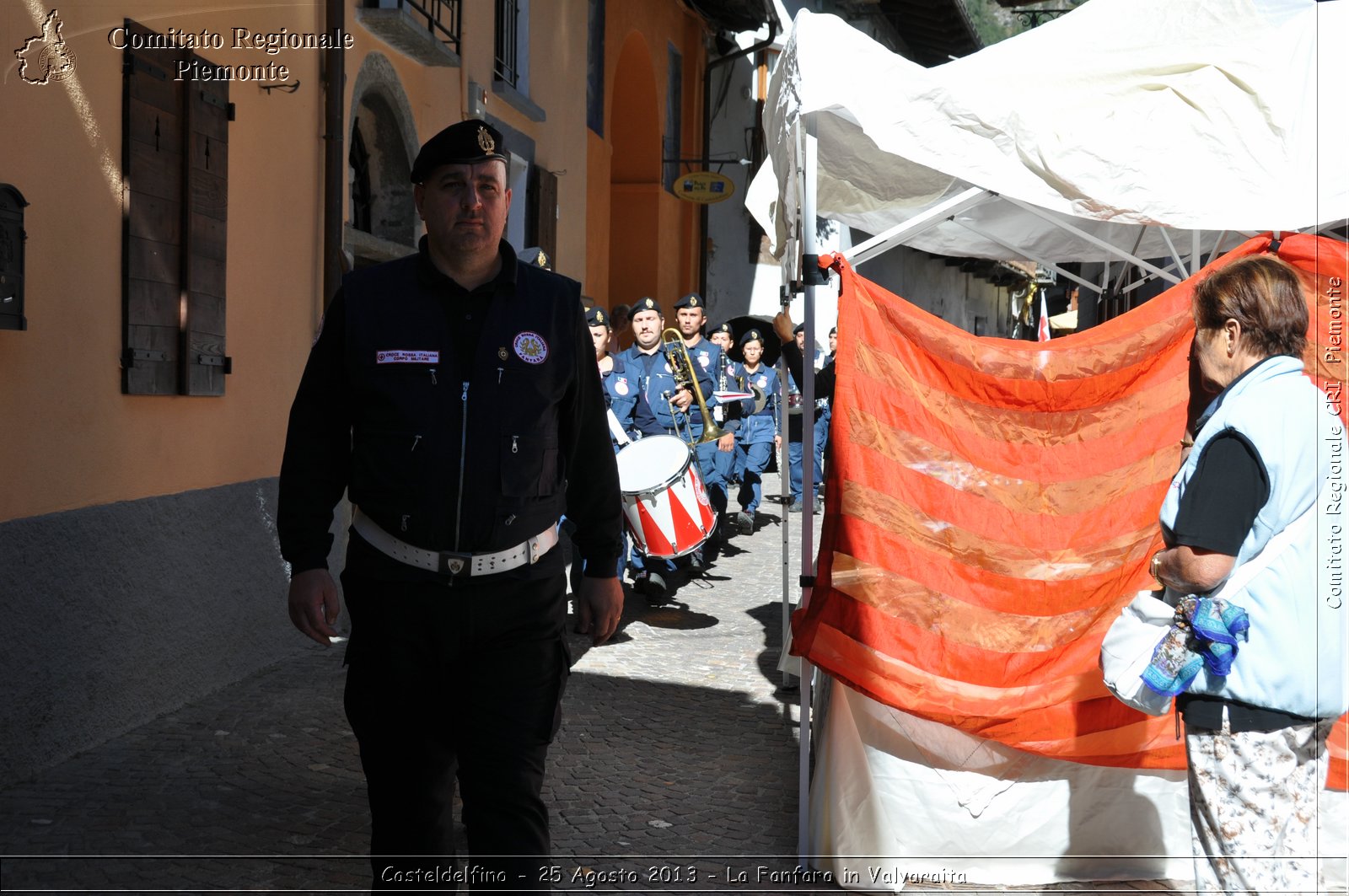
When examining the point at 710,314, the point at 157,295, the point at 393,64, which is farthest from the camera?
the point at 710,314

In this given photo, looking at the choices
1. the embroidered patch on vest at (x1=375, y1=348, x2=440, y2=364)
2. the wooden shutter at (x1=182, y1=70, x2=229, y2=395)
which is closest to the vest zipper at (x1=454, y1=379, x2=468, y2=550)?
the embroidered patch on vest at (x1=375, y1=348, x2=440, y2=364)

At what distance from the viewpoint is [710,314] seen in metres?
23.9

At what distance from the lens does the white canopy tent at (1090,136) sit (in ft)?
13.6

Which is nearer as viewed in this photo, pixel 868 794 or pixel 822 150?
pixel 868 794

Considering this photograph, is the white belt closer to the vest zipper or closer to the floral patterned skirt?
the vest zipper

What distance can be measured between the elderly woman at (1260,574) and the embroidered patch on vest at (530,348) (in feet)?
4.77

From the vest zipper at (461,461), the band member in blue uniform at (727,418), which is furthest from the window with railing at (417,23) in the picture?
the vest zipper at (461,461)

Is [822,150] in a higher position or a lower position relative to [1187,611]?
higher

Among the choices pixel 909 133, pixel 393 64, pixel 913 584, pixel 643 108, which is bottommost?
pixel 913 584

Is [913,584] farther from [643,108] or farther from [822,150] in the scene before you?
[643,108]

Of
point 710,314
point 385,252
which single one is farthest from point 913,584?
point 710,314

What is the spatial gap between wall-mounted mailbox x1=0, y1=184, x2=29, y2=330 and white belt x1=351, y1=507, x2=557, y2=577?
223cm

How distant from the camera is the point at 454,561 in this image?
300 cm

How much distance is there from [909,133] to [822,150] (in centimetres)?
187
